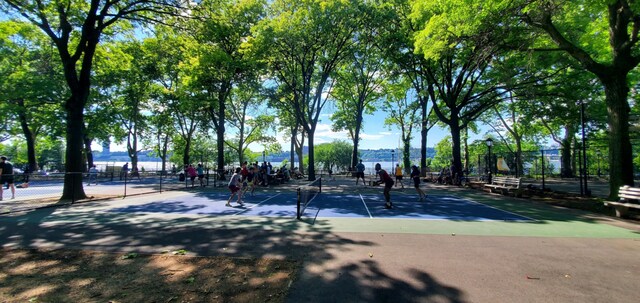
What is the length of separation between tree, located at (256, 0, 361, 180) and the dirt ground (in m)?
21.2

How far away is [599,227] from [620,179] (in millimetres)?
5177

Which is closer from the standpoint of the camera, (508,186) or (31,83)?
(508,186)

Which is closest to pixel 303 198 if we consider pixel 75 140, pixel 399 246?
pixel 399 246

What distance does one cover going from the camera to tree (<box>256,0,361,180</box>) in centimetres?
2466

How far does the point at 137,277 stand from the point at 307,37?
23.4m

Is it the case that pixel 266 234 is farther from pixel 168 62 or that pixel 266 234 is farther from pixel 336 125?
pixel 336 125

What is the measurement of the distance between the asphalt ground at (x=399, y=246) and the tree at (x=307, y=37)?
57.7 feet

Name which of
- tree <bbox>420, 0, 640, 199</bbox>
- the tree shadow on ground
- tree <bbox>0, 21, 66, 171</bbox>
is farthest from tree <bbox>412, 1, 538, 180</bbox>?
tree <bbox>0, 21, 66, 171</bbox>

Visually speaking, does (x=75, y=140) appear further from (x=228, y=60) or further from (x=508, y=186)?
(x=508, y=186)

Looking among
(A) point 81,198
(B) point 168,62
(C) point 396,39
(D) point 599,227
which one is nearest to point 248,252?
(D) point 599,227

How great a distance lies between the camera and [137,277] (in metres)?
4.93

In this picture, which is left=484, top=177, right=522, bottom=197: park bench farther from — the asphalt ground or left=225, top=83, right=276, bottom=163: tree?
left=225, top=83, right=276, bottom=163: tree

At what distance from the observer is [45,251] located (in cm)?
624

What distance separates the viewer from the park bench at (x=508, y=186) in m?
16.6
